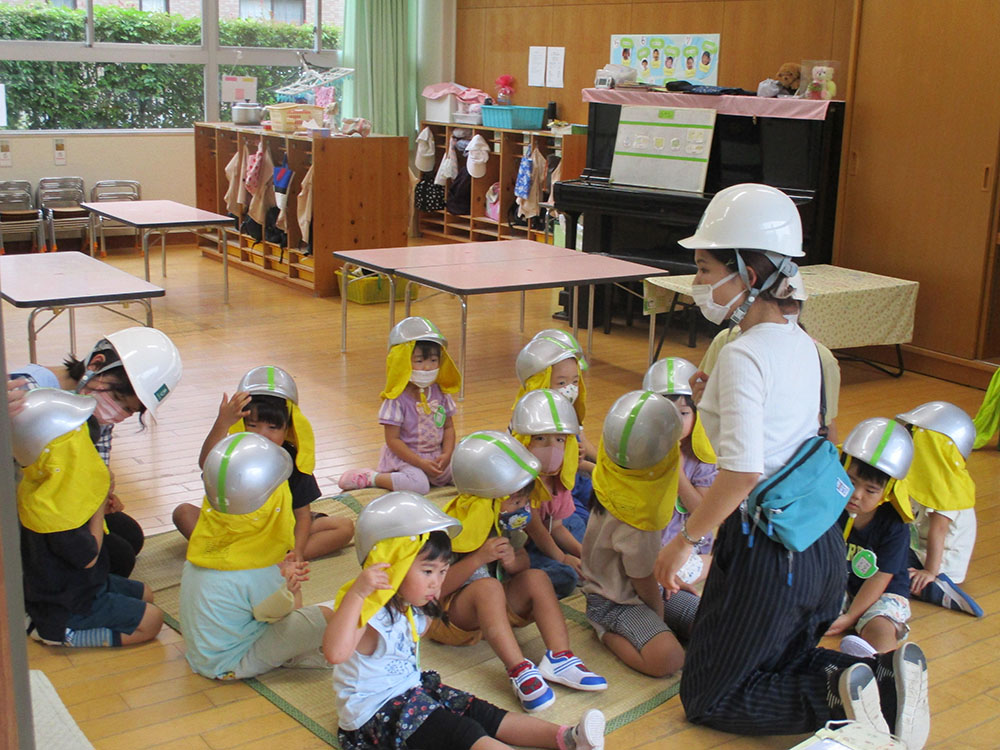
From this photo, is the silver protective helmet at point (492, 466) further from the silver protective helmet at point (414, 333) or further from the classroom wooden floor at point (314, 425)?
the silver protective helmet at point (414, 333)

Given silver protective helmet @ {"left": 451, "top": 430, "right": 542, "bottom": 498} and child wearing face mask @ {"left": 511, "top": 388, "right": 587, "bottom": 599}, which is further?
child wearing face mask @ {"left": 511, "top": 388, "right": 587, "bottom": 599}

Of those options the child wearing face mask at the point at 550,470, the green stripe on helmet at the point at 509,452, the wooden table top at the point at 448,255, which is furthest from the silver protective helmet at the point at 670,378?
the wooden table top at the point at 448,255

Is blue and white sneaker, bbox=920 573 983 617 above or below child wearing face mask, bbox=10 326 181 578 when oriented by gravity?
below

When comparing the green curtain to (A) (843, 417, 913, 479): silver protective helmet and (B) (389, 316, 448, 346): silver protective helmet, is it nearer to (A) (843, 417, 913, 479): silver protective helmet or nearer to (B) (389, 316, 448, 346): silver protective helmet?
(B) (389, 316, 448, 346): silver protective helmet

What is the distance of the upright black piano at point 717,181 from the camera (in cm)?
632

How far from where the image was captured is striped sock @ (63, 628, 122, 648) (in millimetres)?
2907

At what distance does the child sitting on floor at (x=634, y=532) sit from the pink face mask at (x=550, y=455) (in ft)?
0.83

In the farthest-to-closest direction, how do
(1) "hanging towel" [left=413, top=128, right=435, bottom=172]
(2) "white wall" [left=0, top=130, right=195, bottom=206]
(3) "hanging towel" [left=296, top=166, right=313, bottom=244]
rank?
(1) "hanging towel" [left=413, top=128, right=435, bottom=172], (2) "white wall" [left=0, top=130, right=195, bottom=206], (3) "hanging towel" [left=296, top=166, right=313, bottom=244]

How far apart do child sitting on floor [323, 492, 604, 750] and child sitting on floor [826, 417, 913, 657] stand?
1.05 meters

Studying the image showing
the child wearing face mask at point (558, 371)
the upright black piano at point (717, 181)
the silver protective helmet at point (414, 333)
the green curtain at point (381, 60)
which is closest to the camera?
the child wearing face mask at point (558, 371)

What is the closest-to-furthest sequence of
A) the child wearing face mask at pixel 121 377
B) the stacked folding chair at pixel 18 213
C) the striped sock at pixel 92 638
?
the striped sock at pixel 92 638 → the child wearing face mask at pixel 121 377 → the stacked folding chair at pixel 18 213

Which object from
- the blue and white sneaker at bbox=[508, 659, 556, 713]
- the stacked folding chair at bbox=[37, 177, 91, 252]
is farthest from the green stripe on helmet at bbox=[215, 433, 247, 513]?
the stacked folding chair at bbox=[37, 177, 91, 252]

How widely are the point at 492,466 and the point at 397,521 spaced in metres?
0.51

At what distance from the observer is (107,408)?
304 centimetres
